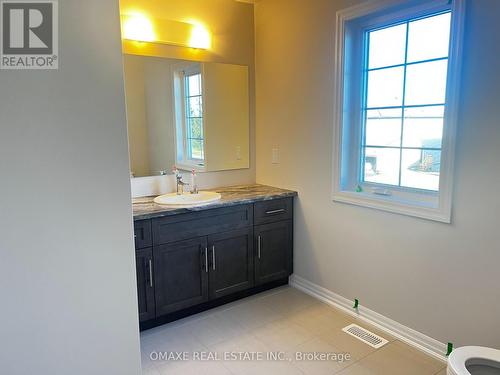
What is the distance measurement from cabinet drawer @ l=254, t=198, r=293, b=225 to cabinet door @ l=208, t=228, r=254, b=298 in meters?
0.14

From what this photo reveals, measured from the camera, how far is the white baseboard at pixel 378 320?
88.8 inches

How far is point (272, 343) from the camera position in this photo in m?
2.39

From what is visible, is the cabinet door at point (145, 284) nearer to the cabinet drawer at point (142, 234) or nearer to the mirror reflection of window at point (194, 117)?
the cabinet drawer at point (142, 234)

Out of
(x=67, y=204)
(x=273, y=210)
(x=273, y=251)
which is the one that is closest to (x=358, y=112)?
(x=273, y=210)

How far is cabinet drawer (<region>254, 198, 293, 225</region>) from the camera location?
9.61 ft

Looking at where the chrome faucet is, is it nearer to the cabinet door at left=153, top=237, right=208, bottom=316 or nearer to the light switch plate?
the cabinet door at left=153, top=237, right=208, bottom=316

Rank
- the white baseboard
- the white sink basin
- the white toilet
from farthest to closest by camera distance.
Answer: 1. the white sink basin
2. the white baseboard
3. the white toilet

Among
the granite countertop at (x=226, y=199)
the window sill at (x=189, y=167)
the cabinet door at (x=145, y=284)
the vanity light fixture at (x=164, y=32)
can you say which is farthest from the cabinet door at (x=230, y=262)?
the vanity light fixture at (x=164, y=32)

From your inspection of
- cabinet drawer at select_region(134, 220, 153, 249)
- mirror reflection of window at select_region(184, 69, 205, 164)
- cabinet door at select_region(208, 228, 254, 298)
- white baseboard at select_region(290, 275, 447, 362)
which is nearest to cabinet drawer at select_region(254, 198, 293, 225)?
cabinet door at select_region(208, 228, 254, 298)

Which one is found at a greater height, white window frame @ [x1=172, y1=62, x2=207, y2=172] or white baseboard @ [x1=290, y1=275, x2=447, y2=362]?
white window frame @ [x1=172, y1=62, x2=207, y2=172]

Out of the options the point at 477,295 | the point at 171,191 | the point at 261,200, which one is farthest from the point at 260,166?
the point at 477,295

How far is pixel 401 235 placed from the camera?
2361 millimetres

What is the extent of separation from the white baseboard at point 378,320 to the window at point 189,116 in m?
1.36

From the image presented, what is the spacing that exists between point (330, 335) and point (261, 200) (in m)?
1.09
